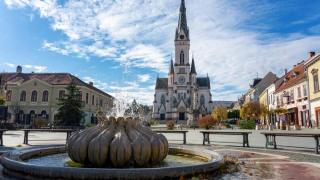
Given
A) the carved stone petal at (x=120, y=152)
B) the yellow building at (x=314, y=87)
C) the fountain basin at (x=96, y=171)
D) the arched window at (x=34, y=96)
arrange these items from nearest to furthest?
the fountain basin at (x=96, y=171) → the carved stone petal at (x=120, y=152) → the yellow building at (x=314, y=87) → the arched window at (x=34, y=96)

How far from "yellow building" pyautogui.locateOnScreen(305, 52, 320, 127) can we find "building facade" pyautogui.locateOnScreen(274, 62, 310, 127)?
1.74m

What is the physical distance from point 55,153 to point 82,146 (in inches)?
177

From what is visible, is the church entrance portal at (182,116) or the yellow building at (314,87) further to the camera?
the church entrance portal at (182,116)

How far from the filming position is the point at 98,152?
27.0 feet

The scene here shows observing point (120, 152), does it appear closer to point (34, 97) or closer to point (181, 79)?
point (34, 97)

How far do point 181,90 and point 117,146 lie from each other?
109611 millimetres

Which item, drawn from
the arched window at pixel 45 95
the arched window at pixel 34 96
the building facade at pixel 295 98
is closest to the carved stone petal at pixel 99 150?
the building facade at pixel 295 98

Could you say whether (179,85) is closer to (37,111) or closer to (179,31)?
(179,31)

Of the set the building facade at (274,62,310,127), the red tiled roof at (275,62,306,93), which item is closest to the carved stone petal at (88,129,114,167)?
the building facade at (274,62,310,127)

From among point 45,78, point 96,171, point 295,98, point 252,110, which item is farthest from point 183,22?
point 96,171

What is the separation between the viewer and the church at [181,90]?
114562mm

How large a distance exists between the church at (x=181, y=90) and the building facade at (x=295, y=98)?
54.9 metres

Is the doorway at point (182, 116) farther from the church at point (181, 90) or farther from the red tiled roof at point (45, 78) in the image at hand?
the red tiled roof at point (45, 78)

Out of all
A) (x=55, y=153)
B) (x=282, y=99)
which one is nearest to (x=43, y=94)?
(x=282, y=99)
